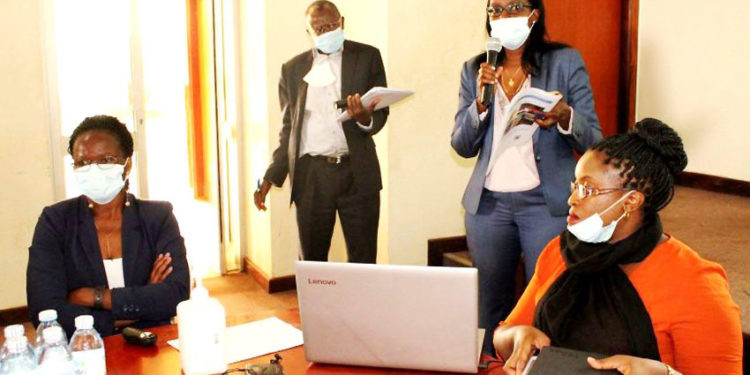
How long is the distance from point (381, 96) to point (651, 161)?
4.27 feet

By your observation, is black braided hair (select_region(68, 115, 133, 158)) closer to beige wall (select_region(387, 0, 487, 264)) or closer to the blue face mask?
the blue face mask

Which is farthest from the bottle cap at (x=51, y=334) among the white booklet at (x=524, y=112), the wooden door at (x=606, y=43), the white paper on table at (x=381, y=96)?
the wooden door at (x=606, y=43)

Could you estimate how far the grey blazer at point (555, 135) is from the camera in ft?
7.41

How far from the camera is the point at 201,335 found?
4.72ft

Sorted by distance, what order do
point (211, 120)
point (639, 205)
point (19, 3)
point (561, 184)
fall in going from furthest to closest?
point (211, 120) → point (19, 3) → point (561, 184) → point (639, 205)

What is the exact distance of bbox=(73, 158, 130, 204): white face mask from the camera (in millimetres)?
2076

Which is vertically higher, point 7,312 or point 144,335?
point 144,335

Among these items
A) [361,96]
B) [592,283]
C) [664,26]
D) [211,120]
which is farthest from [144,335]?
[664,26]

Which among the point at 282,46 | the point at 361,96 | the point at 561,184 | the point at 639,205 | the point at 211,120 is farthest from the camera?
Answer: the point at 211,120

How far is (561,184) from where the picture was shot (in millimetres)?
2271

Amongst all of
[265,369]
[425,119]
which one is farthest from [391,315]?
[425,119]

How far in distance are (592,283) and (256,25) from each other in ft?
10.00

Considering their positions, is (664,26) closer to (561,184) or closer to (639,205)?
(561,184)

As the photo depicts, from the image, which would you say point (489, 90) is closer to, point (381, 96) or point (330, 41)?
point (381, 96)
